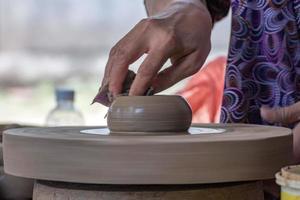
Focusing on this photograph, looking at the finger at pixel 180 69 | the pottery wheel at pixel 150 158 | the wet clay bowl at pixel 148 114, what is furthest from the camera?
the finger at pixel 180 69

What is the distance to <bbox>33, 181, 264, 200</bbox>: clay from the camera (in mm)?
589

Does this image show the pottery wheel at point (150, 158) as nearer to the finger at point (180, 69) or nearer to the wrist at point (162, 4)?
the finger at point (180, 69)

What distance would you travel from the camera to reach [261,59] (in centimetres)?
108

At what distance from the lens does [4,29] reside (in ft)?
9.06

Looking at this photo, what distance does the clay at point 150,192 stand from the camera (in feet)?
1.93

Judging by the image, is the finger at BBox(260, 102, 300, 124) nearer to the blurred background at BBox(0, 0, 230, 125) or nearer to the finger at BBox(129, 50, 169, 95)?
the finger at BBox(129, 50, 169, 95)

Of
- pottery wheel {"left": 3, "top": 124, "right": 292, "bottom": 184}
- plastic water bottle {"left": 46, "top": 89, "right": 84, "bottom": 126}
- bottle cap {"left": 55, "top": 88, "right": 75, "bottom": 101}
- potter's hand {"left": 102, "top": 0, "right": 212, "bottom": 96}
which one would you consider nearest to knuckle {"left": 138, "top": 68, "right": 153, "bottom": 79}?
potter's hand {"left": 102, "top": 0, "right": 212, "bottom": 96}

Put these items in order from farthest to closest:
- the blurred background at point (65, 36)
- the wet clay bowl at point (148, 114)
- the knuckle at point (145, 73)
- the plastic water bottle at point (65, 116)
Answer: the blurred background at point (65, 36), the plastic water bottle at point (65, 116), the knuckle at point (145, 73), the wet clay bowl at point (148, 114)

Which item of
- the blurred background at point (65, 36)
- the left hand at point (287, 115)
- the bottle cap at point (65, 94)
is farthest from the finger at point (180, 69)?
the blurred background at point (65, 36)

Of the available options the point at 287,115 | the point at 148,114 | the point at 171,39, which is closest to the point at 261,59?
the point at 287,115

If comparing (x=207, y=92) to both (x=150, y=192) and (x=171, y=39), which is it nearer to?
(x=171, y=39)

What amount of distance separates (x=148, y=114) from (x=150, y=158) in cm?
11

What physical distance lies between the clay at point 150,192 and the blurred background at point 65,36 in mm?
2041

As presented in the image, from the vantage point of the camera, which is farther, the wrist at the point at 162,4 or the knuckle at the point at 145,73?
the wrist at the point at 162,4
